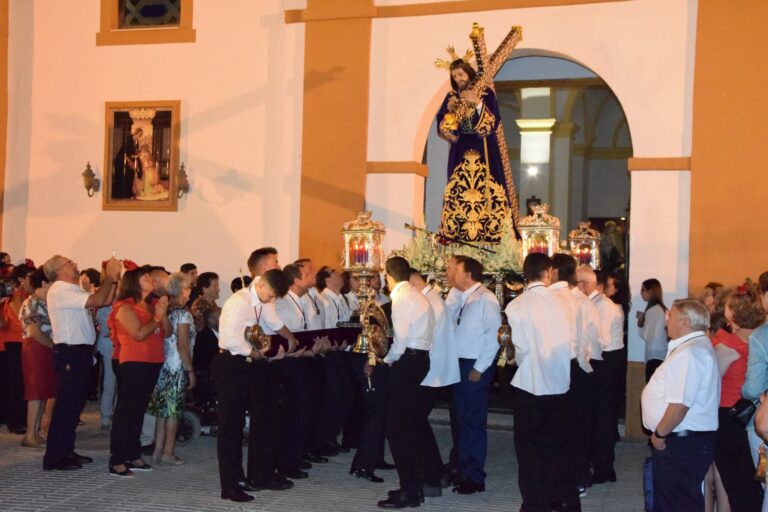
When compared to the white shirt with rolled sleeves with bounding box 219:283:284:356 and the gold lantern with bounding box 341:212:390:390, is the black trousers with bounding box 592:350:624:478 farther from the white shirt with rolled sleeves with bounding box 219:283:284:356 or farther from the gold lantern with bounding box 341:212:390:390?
the white shirt with rolled sleeves with bounding box 219:283:284:356

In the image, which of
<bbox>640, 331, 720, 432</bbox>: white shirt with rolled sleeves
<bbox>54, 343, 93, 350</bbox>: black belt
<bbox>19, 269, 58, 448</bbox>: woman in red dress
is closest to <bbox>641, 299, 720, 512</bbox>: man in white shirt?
<bbox>640, 331, 720, 432</bbox>: white shirt with rolled sleeves

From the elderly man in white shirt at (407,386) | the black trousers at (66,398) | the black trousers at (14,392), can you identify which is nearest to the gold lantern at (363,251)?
the elderly man in white shirt at (407,386)

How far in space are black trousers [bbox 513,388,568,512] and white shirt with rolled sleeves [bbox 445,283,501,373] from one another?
1.18 m

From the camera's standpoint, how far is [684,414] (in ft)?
17.8

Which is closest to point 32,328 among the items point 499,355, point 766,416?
point 499,355

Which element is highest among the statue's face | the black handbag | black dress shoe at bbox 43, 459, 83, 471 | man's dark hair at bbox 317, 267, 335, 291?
the statue's face

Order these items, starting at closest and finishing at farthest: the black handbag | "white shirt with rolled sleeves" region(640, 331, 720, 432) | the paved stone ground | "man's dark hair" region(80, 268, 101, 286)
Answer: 1. "white shirt with rolled sleeves" region(640, 331, 720, 432)
2. the black handbag
3. the paved stone ground
4. "man's dark hair" region(80, 268, 101, 286)

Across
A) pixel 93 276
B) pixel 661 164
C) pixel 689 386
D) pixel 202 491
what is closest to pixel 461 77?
pixel 661 164

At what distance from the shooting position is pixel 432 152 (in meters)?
16.7

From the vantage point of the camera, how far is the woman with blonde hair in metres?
8.95

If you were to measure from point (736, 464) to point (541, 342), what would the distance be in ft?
5.24

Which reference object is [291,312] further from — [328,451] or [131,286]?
[328,451]

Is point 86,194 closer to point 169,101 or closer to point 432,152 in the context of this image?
point 169,101

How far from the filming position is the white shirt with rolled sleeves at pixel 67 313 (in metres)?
8.73
